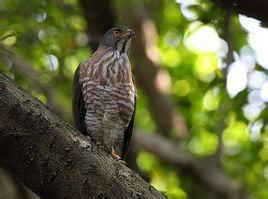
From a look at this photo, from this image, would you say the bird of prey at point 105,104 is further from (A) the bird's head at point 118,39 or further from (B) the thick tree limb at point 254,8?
(B) the thick tree limb at point 254,8

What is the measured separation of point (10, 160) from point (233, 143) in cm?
758

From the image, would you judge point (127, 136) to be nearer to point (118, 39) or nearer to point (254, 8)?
point (118, 39)

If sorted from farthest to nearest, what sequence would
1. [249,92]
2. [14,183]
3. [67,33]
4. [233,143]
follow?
[233,143] → [67,33] → [249,92] → [14,183]

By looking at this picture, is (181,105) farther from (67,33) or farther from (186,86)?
(67,33)

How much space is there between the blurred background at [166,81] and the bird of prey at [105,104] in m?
0.71

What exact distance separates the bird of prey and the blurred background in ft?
2.32

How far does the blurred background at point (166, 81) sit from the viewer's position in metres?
4.92

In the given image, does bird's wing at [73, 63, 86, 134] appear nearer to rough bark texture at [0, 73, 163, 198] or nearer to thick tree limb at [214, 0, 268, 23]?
rough bark texture at [0, 73, 163, 198]

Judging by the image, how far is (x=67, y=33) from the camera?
604cm

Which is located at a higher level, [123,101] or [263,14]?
[123,101]

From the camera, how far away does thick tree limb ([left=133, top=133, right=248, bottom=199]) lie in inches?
288

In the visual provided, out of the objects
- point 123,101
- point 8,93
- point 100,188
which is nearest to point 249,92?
point 123,101

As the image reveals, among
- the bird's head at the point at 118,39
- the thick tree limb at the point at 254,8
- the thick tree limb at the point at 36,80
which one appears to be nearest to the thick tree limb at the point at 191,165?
the thick tree limb at the point at 36,80

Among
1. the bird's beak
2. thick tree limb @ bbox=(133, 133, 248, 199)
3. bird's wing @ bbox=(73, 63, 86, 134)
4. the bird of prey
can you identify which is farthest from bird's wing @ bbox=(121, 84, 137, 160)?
thick tree limb @ bbox=(133, 133, 248, 199)
